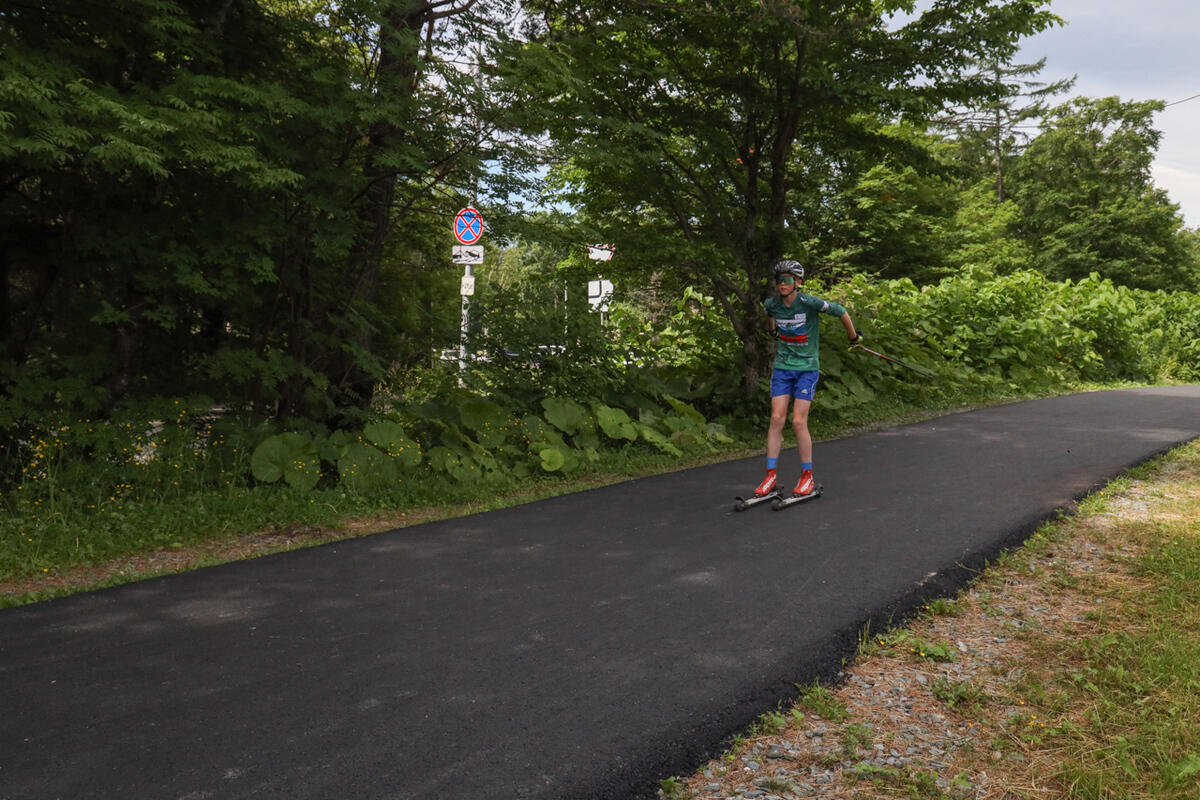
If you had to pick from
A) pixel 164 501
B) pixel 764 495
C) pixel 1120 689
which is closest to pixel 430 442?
pixel 164 501

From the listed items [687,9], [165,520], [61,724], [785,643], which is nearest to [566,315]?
[687,9]

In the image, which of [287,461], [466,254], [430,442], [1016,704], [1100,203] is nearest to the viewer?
[1016,704]

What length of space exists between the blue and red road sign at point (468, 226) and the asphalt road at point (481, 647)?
3.07 meters

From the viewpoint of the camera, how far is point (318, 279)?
803 centimetres

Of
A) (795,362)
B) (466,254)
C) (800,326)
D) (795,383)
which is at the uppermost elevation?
(466,254)

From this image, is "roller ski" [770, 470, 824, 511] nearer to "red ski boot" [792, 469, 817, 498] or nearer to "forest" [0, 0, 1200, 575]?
"red ski boot" [792, 469, 817, 498]

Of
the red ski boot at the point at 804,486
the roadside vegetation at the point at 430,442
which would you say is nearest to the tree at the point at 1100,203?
the roadside vegetation at the point at 430,442

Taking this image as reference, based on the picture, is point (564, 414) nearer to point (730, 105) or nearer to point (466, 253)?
point (466, 253)

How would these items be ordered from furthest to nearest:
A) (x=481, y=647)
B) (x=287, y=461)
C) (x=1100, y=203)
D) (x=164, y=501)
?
1. (x=1100, y=203)
2. (x=287, y=461)
3. (x=164, y=501)
4. (x=481, y=647)

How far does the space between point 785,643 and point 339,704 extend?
206 centimetres

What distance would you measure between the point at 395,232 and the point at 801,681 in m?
6.86

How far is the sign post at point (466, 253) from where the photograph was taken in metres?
8.10

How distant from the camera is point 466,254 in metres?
9.05

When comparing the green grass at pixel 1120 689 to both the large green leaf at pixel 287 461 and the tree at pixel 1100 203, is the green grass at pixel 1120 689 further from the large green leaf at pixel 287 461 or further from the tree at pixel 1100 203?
the tree at pixel 1100 203
